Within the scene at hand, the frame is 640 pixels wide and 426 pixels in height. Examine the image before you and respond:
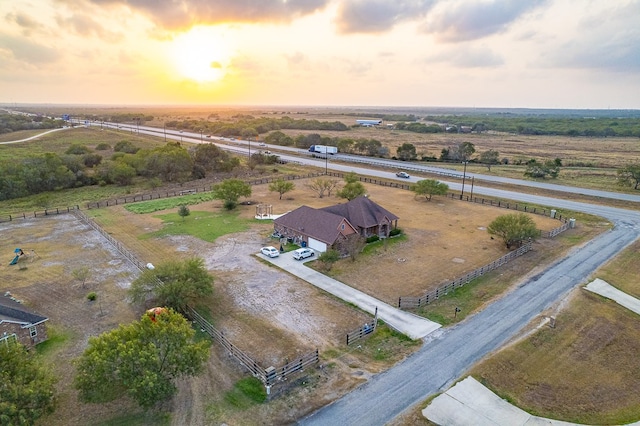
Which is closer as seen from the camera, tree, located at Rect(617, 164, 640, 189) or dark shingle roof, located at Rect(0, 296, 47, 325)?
dark shingle roof, located at Rect(0, 296, 47, 325)

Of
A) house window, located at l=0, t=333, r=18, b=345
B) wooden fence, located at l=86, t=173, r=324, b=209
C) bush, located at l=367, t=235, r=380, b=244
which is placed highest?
house window, located at l=0, t=333, r=18, b=345

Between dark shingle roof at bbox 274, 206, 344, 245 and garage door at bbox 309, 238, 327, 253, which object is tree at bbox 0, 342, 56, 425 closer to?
garage door at bbox 309, 238, 327, 253

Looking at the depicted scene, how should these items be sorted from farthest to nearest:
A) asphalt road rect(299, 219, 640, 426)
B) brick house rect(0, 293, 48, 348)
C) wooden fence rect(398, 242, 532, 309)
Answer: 1. wooden fence rect(398, 242, 532, 309)
2. brick house rect(0, 293, 48, 348)
3. asphalt road rect(299, 219, 640, 426)

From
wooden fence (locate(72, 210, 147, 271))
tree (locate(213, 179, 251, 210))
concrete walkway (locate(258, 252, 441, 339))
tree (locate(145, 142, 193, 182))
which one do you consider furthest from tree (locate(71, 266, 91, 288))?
tree (locate(145, 142, 193, 182))

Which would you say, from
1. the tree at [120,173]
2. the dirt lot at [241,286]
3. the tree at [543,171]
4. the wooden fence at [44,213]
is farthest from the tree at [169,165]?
the tree at [543,171]

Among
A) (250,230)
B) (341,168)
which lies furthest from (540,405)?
(341,168)

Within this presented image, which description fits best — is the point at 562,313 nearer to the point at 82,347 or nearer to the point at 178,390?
the point at 178,390
